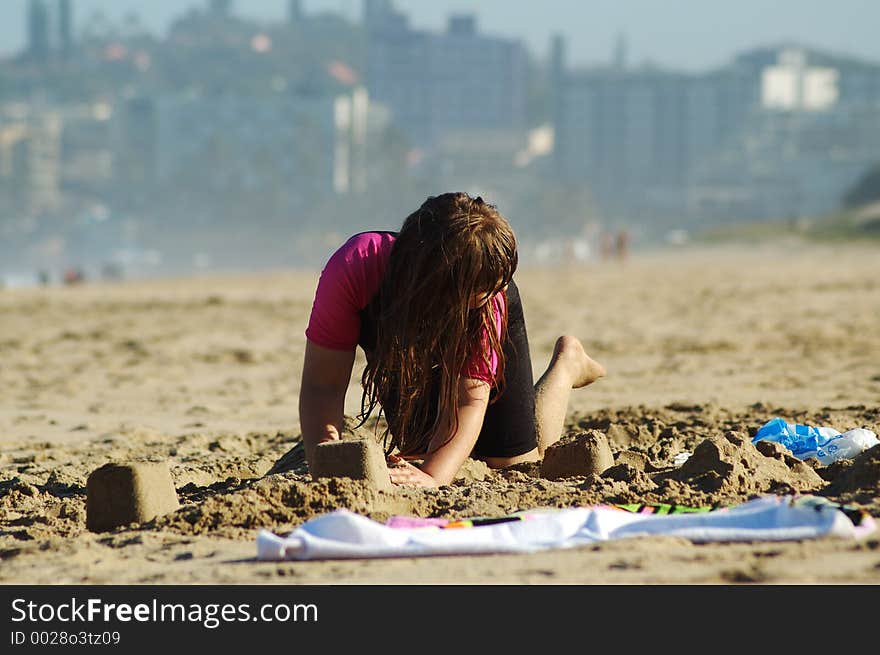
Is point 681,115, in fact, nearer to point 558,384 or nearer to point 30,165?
point 30,165

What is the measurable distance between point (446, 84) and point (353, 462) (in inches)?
5557

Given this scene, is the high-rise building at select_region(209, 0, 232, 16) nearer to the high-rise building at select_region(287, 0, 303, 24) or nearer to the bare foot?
the high-rise building at select_region(287, 0, 303, 24)

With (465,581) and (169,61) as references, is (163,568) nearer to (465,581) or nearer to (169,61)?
(465,581)

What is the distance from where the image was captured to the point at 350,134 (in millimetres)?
109812

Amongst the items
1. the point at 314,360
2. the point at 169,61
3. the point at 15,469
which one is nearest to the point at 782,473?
the point at 314,360

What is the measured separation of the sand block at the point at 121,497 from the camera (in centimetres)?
351

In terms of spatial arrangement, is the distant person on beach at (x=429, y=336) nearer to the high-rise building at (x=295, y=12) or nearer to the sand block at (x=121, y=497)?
the sand block at (x=121, y=497)

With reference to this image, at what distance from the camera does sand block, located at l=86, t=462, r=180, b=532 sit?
351 cm

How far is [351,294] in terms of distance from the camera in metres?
3.73

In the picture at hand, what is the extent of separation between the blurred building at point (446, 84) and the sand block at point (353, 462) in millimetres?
138345

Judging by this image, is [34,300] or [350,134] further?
[350,134]

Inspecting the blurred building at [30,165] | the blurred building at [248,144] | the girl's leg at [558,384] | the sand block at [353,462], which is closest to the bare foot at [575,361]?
the girl's leg at [558,384]
